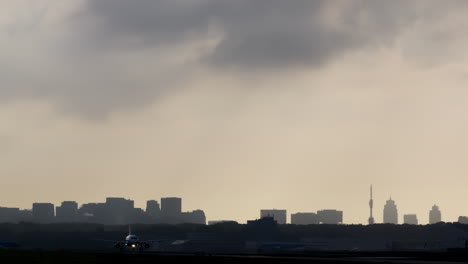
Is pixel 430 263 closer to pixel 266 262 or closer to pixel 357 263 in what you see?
pixel 357 263

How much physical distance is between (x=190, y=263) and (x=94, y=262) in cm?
1779

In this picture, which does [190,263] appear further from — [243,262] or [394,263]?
[394,263]

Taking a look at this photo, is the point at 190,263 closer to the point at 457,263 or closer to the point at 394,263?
the point at 394,263

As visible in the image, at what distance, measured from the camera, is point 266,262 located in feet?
464

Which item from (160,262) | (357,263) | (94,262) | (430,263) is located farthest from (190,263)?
(430,263)

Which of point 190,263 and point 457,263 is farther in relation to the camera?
point 190,263

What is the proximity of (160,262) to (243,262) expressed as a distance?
15793 mm

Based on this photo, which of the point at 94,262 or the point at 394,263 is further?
the point at 94,262

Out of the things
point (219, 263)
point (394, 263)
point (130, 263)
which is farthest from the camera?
point (130, 263)

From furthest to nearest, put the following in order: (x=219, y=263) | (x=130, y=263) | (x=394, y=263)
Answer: (x=130, y=263) < (x=219, y=263) < (x=394, y=263)

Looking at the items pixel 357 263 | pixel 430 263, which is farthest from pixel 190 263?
pixel 430 263

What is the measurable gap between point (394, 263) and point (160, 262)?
4109cm

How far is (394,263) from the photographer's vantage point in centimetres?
12581

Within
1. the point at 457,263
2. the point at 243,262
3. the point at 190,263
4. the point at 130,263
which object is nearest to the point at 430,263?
the point at 457,263
